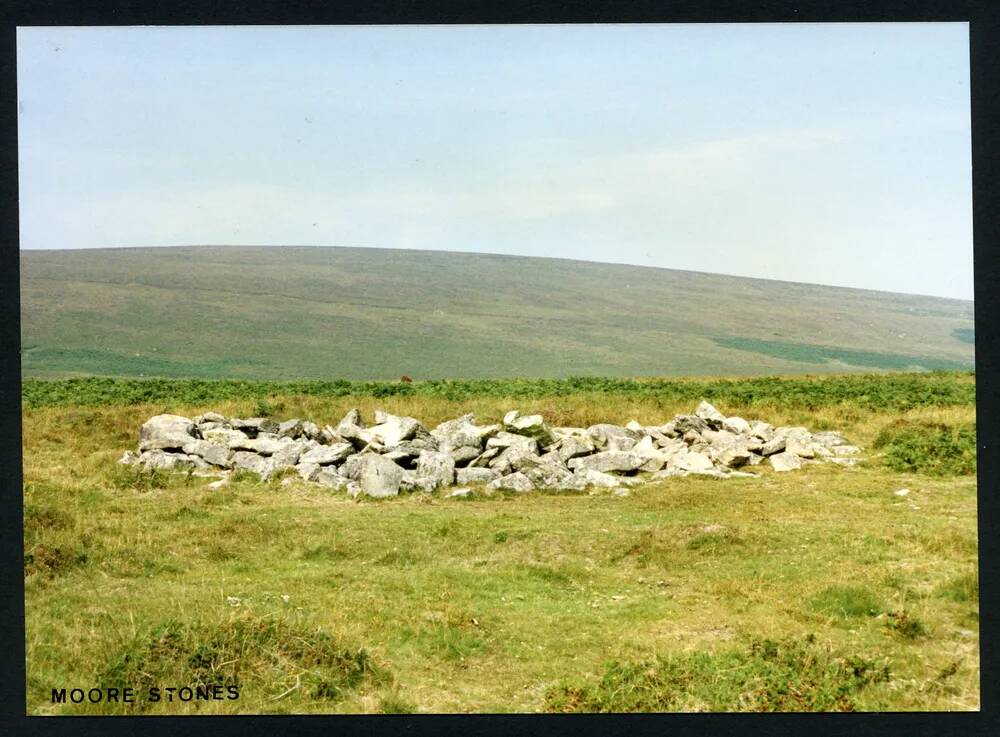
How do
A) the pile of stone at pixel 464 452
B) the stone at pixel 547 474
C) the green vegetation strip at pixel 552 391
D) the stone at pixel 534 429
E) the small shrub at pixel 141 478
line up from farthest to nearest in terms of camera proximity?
1. the green vegetation strip at pixel 552 391
2. the stone at pixel 534 429
3. the pile of stone at pixel 464 452
4. the stone at pixel 547 474
5. the small shrub at pixel 141 478

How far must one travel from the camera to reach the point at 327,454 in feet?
55.2

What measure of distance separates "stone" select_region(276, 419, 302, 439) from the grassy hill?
3001 cm

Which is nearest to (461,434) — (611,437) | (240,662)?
(611,437)

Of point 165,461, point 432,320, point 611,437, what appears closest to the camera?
point 165,461

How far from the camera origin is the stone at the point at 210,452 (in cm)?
1728

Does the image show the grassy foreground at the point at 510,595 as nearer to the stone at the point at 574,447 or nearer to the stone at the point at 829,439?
the stone at the point at 574,447

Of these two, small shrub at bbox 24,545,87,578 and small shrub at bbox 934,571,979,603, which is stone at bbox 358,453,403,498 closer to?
small shrub at bbox 24,545,87,578

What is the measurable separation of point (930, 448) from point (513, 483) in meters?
9.67

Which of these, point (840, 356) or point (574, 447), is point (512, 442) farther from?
point (840, 356)

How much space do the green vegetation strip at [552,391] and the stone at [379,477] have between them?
33.8ft

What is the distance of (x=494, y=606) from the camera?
952cm

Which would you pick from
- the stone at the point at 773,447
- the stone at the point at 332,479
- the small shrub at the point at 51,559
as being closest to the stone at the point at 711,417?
the stone at the point at 773,447

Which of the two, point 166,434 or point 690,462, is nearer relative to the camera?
point 690,462

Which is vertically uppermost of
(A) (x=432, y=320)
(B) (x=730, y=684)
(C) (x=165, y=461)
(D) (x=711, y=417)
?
(A) (x=432, y=320)
